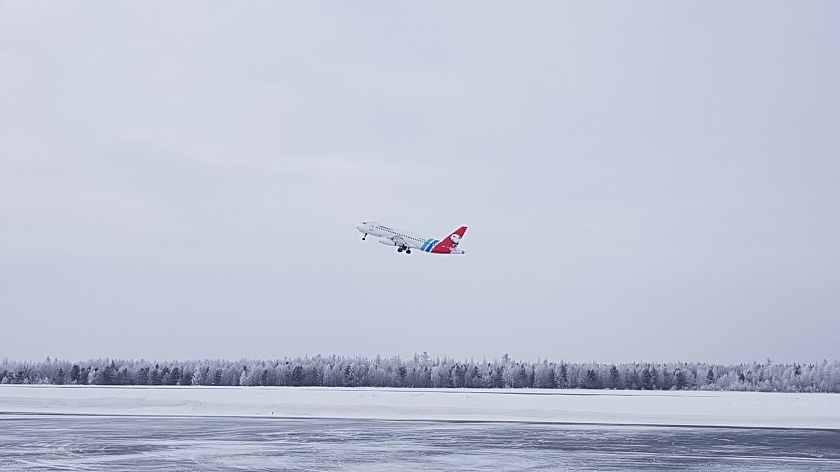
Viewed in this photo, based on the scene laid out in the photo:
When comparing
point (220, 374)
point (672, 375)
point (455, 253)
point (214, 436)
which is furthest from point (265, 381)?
point (214, 436)

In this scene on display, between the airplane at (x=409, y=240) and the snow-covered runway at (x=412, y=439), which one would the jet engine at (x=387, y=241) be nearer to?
the airplane at (x=409, y=240)

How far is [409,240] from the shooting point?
81.4 m

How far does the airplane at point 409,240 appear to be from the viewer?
78.8m

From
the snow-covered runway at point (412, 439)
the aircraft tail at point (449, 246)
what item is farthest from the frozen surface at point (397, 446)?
the aircraft tail at point (449, 246)

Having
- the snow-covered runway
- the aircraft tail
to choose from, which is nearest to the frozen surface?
the snow-covered runway

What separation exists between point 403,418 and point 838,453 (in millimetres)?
28882

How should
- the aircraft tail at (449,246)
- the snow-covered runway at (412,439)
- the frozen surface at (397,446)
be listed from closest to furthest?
the frozen surface at (397,446) < the snow-covered runway at (412,439) < the aircraft tail at (449,246)

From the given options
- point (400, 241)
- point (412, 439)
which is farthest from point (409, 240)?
point (412, 439)

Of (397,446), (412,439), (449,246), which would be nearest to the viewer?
(397,446)

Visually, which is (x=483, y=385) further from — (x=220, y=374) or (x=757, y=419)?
(x=757, y=419)

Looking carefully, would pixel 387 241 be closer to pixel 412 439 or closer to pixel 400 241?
pixel 400 241

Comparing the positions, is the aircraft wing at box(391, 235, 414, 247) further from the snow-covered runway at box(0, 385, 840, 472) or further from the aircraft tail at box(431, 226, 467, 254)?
the snow-covered runway at box(0, 385, 840, 472)

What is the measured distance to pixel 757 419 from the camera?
57.3 m

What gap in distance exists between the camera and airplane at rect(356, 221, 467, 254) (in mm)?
78750
